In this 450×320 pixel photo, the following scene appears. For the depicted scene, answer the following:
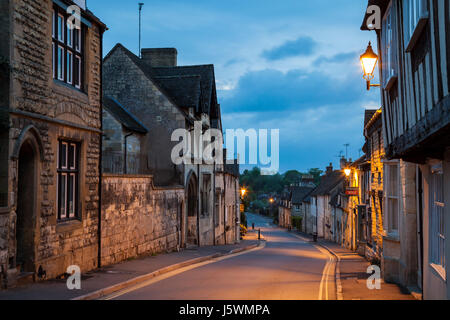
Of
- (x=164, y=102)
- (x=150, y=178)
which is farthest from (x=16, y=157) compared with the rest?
(x=164, y=102)

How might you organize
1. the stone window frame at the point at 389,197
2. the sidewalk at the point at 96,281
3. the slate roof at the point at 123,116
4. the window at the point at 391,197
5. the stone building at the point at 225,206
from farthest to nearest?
1. the stone building at the point at 225,206
2. the slate roof at the point at 123,116
3. the window at the point at 391,197
4. the stone window frame at the point at 389,197
5. the sidewalk at the point at 96,281

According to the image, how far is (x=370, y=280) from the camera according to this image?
14703 millimetres

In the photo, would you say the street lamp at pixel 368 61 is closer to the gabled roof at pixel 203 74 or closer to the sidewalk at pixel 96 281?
the sidewalk at pixel 96 281

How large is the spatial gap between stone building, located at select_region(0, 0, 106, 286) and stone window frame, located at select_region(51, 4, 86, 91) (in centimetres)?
3

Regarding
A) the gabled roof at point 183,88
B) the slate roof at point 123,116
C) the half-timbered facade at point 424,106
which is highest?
the gabled roof at point 183,88

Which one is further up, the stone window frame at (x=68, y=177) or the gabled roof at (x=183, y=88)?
the gabled roof at (x=183, y=88)

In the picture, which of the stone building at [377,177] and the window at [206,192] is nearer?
the stone building at [377,177]

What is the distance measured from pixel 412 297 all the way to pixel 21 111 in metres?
9.81

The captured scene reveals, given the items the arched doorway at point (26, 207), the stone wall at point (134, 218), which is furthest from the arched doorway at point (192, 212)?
the arched doorway at point (26, 207)

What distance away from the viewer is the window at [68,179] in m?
13.5

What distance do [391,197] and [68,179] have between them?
9.45 m

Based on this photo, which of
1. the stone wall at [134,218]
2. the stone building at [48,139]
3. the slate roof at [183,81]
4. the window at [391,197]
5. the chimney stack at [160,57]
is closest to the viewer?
the stone building at [48,139]

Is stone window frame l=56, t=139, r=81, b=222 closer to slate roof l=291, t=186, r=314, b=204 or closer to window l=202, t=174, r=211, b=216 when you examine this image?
window l=202, t=174, r=211, b=216

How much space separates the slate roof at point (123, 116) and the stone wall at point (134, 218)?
3.65m
